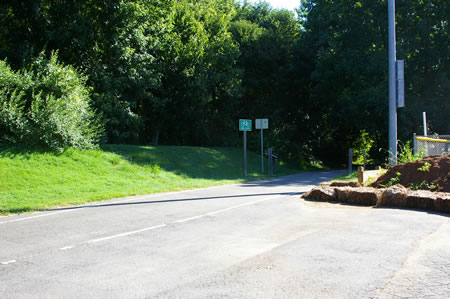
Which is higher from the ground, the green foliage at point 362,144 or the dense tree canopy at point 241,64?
the dense tree canopy at point 241,64

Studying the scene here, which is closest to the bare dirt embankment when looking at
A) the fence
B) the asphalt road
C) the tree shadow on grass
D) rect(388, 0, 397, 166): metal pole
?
the asphalt road

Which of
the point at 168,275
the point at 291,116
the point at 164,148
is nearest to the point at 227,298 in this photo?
the point at 168,275

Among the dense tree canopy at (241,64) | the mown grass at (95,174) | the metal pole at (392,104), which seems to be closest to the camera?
the mown grass at (95,174)

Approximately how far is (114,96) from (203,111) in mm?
10240

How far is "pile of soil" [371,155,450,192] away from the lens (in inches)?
420

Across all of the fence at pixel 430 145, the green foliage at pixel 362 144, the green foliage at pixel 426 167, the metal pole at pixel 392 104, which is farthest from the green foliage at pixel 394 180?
the green foliage at pixel 362 144

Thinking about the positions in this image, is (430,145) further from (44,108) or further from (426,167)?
(44,108)

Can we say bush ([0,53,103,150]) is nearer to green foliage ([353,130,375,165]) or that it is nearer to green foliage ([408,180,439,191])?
green foliage ([408,180,439,191])

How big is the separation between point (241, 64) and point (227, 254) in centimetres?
3262

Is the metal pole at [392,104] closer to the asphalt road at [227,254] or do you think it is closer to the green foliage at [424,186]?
the green foliage at [424,186]

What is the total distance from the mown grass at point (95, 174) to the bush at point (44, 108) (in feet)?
2.21

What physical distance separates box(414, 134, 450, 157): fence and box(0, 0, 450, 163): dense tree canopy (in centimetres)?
1300

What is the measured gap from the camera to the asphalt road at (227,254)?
15.0 ft

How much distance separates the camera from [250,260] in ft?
18.4
